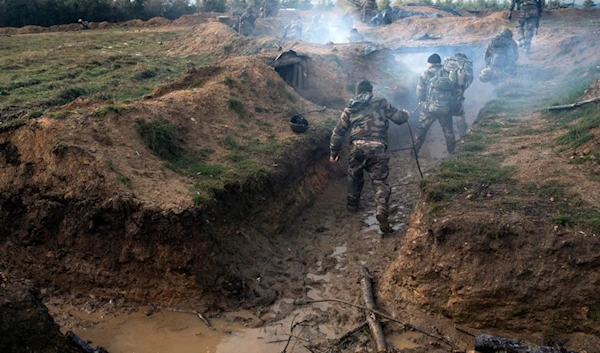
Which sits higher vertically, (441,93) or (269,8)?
(269,8)

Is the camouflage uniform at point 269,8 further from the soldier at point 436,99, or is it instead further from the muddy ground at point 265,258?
the muddy ground at point 265,258

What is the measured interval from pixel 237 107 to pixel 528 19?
15115 mm

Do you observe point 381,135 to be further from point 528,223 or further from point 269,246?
point 528,223

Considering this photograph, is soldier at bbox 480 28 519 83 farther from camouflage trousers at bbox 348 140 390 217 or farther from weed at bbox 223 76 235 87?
camouflage trousers at bbox 348 140 390 217

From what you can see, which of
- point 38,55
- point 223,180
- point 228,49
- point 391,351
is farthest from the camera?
point 228,49

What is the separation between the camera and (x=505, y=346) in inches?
196

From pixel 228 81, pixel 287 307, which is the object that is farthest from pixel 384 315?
pixel 228 81

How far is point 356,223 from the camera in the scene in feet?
28.7

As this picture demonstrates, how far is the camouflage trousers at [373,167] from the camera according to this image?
8172mm

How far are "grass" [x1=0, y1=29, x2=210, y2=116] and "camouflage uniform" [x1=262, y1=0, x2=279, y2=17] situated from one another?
933cm

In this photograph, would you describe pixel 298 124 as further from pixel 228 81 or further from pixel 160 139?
pixel 160 139

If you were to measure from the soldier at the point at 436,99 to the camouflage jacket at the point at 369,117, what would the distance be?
274 cm

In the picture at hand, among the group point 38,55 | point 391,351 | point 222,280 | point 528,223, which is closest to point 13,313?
point 222,280

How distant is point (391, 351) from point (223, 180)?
349 cm
